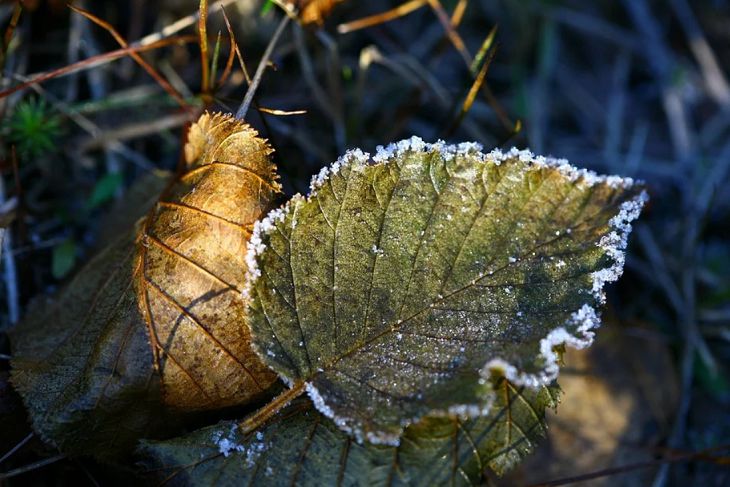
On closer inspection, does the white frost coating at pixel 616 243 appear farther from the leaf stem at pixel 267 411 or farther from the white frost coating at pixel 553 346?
the leaf stem at pixel 267 411

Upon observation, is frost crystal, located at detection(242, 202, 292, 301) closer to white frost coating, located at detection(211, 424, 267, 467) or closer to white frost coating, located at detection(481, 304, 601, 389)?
white frost coating, located at detection(211, 424, 267, 467)

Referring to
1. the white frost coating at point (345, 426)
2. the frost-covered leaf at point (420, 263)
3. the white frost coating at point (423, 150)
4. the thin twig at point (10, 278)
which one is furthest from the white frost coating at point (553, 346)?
the thin twig at point (10, 278)

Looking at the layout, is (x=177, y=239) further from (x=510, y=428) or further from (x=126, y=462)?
(x=510, y=428)

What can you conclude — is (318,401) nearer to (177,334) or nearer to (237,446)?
(237,446)

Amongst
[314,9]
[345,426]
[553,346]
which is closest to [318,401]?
[345,426]

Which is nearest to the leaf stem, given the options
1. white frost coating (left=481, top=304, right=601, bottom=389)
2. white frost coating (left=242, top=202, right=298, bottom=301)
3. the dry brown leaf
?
white frost coating (left=242, top=202, right=298, bottom=301)

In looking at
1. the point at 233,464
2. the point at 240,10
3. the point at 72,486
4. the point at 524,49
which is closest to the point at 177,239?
the point at 233,464
